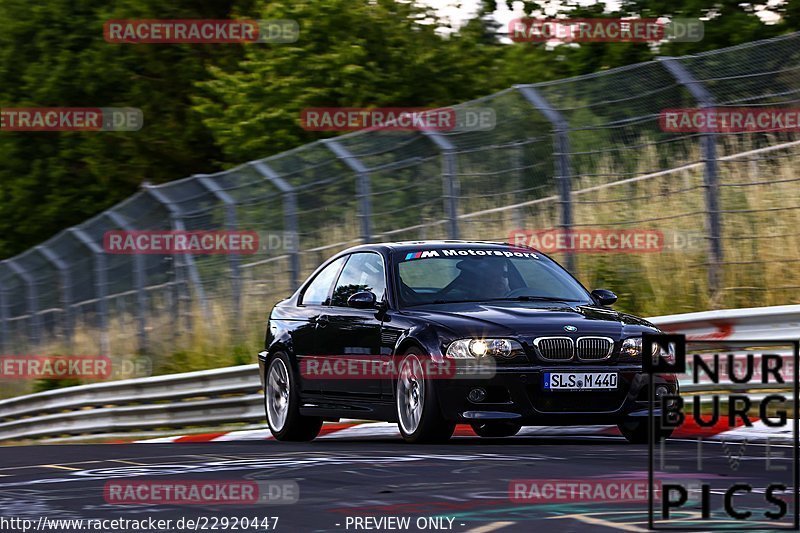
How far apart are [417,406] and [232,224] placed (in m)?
9.43

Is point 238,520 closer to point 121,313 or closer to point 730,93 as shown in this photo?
point 730,93

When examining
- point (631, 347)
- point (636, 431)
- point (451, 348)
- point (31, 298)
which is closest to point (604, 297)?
point (631, 347)

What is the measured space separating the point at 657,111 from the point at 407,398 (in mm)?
4391

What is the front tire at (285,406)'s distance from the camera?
1227 centimetres

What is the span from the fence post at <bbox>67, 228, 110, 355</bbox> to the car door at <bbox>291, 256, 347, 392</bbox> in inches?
417

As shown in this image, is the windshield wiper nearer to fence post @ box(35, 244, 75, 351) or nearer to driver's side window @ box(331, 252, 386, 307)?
driver's side window @ box(331, 252, 386, 307)

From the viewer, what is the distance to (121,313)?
23.1 meters

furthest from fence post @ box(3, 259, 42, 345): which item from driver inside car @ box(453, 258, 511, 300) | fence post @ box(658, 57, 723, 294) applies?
driver inside car @ box(453, 258, 511, 300)

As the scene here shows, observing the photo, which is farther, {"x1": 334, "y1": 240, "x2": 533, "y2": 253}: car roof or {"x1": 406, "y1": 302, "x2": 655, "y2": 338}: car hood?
{"x1": 334, "y1": 240, "x2": 533, "y2": 253}: car roof

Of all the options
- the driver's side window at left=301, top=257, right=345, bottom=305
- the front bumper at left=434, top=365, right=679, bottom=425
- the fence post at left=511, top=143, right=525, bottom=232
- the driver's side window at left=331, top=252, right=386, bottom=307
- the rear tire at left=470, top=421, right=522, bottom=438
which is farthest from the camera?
the fence post at left=511, top=143, right=525, bottom=232

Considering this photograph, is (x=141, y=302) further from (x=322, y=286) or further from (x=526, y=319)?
(x=526, y=319)

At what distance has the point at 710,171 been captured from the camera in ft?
43.2

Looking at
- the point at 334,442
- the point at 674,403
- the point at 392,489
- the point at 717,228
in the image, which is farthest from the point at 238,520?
the point at 717,228

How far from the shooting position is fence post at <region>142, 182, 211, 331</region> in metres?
20.3
